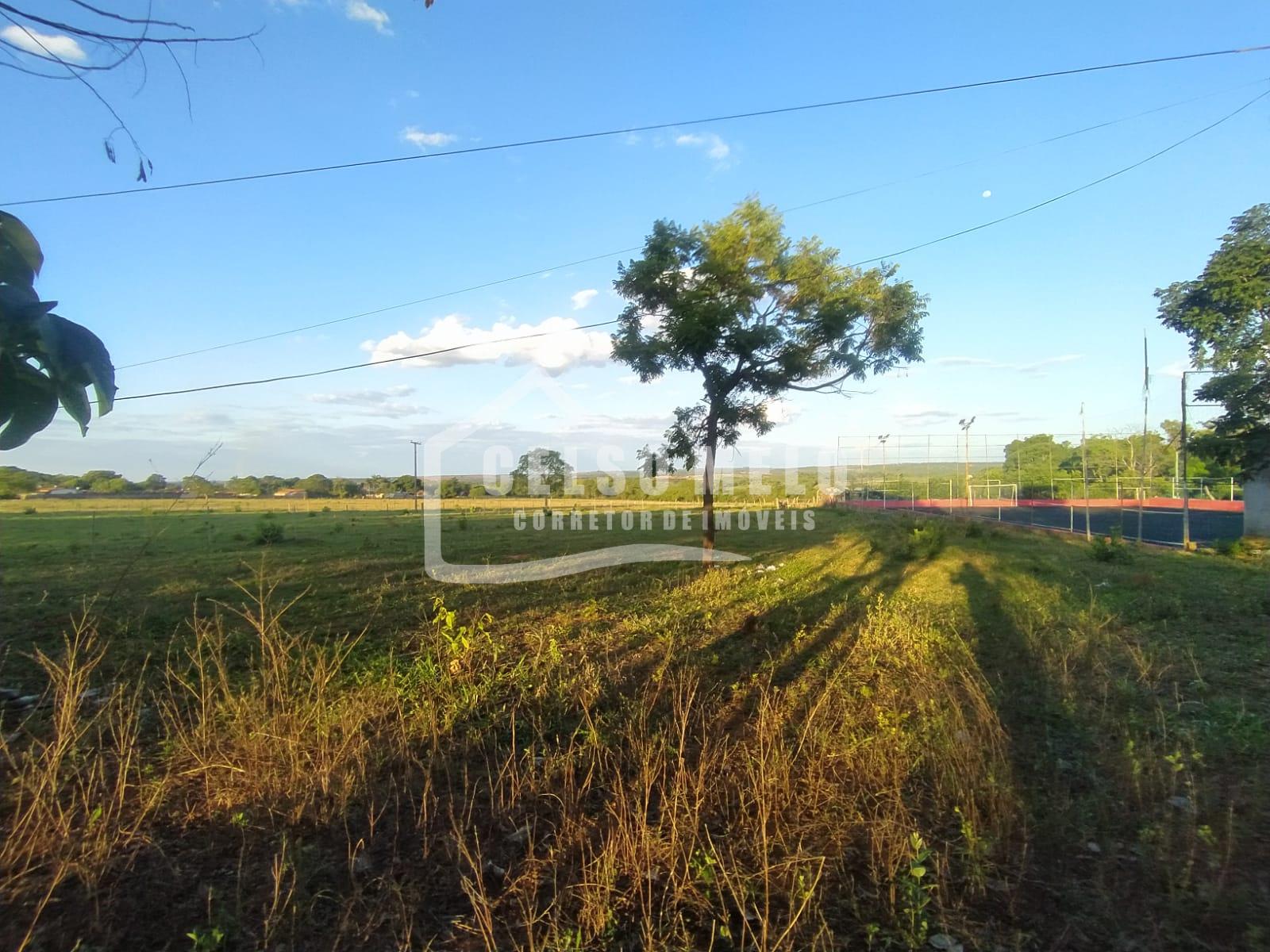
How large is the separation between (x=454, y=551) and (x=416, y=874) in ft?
42.5

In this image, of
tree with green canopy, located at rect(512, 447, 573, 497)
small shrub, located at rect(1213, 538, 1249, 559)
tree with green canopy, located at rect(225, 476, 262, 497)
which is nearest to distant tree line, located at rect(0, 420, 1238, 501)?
tree with green canopy, located at rect(512, 447, 573, 497)

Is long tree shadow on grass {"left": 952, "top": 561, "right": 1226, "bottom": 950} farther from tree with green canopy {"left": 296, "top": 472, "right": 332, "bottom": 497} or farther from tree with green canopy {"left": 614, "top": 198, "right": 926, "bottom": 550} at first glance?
tree with green canopy {"left": 296, "top": 472, "right": 332, "bottom": 497}

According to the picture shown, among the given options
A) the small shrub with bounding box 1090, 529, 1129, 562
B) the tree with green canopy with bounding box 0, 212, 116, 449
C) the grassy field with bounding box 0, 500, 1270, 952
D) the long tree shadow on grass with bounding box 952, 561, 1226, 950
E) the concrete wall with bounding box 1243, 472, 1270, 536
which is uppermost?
the tree with green canopy with bounding box 0, 212, 116, 449

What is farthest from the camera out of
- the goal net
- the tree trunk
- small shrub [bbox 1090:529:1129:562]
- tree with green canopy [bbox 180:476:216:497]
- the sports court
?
the goal net

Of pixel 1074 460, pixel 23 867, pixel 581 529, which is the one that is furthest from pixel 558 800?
pixel 1074 460

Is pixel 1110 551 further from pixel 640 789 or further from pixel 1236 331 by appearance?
pixel 640 789

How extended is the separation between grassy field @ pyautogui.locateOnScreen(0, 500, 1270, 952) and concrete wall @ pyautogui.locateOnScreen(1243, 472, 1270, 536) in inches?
563

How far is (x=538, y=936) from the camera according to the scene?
7.99 feet

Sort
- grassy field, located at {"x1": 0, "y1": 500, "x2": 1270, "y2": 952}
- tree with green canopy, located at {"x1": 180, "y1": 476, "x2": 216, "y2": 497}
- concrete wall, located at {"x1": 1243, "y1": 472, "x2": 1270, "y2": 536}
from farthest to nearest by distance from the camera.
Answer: concrete wall, located at {"x1": 1243, "y1": 472, "x2": 1270, "y2": 536} < tree with green canopy, located at {"x1": 180, "y1": 476, "x2": 216, "y2": 497} < grassy field, located at {"x1": 0, "y1": 500, "x2": 1270, "y2": 952}

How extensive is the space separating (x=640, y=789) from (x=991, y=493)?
3635cm

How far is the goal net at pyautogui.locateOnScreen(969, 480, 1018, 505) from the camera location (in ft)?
111

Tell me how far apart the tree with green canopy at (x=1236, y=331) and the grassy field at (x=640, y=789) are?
5692 mm

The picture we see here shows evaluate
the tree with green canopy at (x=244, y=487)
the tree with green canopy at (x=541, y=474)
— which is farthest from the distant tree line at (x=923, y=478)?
the tree with green canopy at (x=244, y=487)

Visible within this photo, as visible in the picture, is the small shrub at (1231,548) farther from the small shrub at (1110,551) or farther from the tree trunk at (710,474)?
the tree trunk at (710,474)
